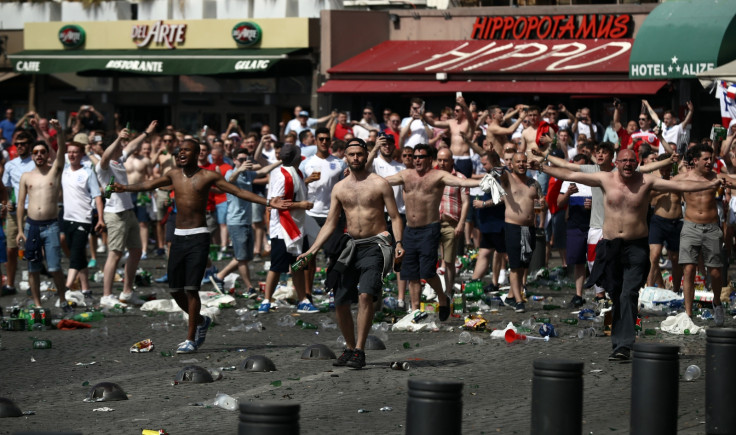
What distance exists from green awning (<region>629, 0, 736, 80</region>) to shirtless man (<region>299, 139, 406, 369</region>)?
12509 mm

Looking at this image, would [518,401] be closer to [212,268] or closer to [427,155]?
[427,155]

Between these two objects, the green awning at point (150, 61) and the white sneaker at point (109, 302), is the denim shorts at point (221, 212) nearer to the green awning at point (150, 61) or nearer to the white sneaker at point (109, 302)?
the white sneaker at point (109, 302)

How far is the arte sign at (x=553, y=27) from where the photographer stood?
26.8m

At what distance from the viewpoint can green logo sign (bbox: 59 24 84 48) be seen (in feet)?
110

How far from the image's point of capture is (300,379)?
33.9ft

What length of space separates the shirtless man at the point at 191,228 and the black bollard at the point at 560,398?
16.0ft

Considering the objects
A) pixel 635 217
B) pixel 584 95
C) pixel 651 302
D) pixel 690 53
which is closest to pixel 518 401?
pixel 635 217

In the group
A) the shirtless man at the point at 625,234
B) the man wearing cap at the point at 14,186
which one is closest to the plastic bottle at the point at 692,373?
the shirtless man at the point at 625,234

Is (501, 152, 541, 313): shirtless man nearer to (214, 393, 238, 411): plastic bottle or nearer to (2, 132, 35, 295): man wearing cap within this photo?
(2, 132, 35, 295): man wearing cap

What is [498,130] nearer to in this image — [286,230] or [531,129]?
[531,129]

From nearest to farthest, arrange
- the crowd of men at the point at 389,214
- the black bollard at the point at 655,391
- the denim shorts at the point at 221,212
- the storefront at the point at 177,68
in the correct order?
the black bollard at the point at 655,391 < the crowd of men at the point at 389,214 < the denim shorts at the point at 221,212 < the storefront at the point at 177,68

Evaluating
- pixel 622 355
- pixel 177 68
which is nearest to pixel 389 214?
pixel 622 355

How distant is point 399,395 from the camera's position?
31.6 ft

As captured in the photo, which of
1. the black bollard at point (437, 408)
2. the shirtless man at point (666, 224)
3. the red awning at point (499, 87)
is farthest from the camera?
the red awning at point (499, 87)
